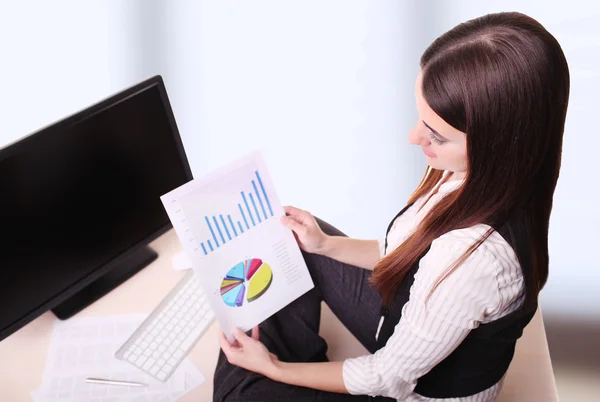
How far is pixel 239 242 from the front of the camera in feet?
3.99

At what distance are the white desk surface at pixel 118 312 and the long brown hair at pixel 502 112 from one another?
49 cm

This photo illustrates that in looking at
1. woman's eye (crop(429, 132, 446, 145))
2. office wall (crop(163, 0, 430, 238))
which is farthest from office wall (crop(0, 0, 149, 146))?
woman's eye (crop(429, 132, 446, 145))

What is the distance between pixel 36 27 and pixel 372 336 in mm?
1602

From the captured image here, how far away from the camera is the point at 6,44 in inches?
88.7

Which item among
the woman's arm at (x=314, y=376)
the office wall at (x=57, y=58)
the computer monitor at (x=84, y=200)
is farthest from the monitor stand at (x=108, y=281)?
the office wall at (x=57, y=58)

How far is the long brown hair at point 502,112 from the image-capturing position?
0.93 m

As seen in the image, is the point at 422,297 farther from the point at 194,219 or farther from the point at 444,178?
the point at 194,219

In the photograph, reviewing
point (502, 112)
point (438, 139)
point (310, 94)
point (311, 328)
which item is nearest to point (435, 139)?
point (438, 139)

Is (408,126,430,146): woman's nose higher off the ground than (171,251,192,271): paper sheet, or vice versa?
(408,126,430,146): woman's nose

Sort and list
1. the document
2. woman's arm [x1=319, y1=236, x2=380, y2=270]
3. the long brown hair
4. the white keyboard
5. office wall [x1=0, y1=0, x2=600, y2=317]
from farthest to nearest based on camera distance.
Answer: office wall [x1=0, y1=0, x2=600, y2=317], woman's arm [x1=319, y1=236, x2=380, y2=270], the white keyboard, the document, the long brown hair

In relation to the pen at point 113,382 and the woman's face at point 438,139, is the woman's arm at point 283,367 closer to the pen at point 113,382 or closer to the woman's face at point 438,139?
the pen at point 113,382

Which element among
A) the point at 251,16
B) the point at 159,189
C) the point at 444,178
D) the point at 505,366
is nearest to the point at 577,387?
the point at 505,366

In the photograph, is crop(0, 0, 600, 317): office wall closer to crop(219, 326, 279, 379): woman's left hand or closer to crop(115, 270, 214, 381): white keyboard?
crop(115, 270, 214, 381): white keyboard

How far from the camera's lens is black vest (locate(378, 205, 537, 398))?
1030 mm
